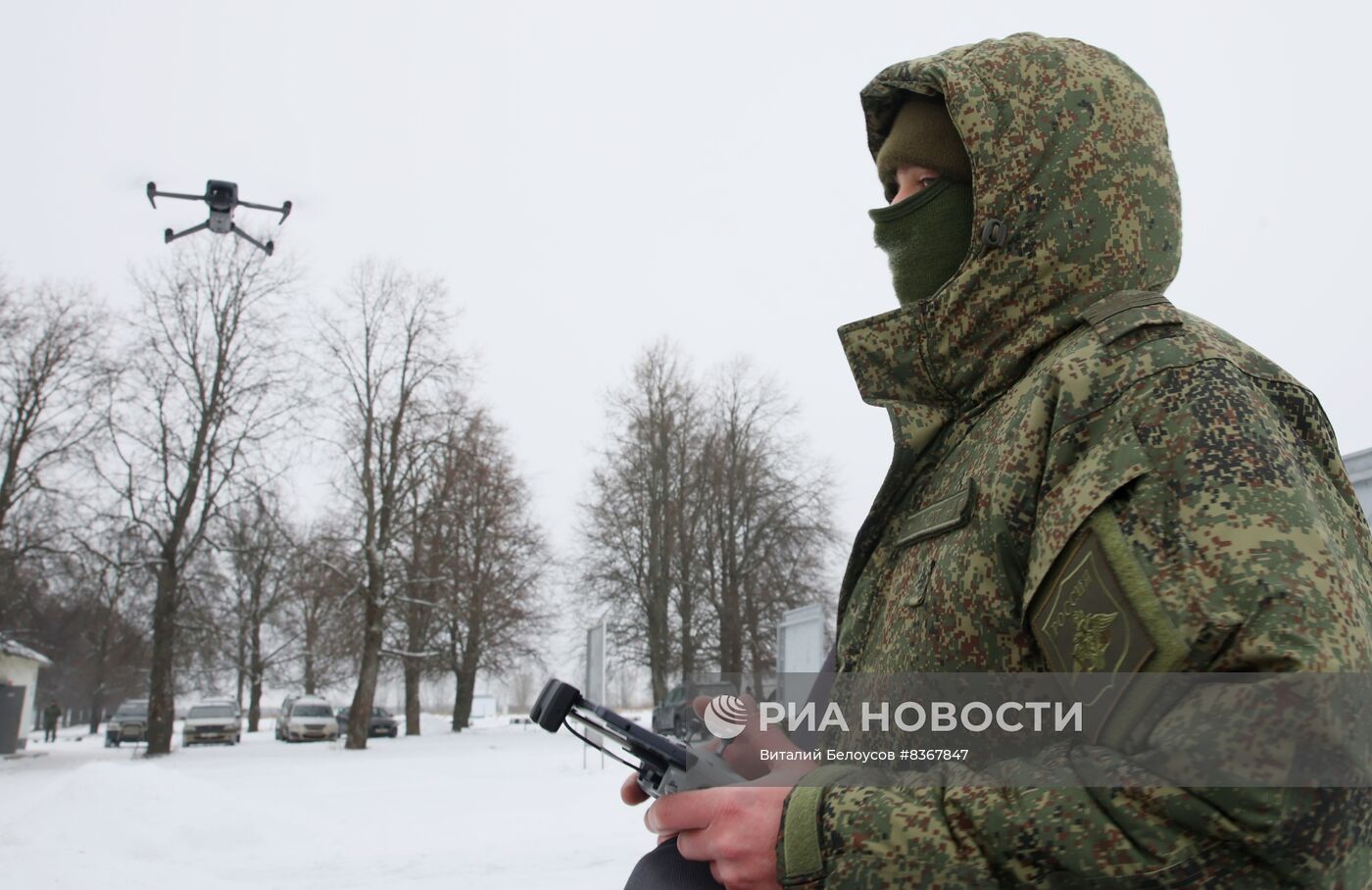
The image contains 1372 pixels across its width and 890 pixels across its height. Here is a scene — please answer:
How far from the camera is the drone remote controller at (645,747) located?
4.43 feet

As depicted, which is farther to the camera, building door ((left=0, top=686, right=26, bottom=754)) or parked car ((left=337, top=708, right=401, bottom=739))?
parked car ((left=337, top=708, right=401, bottom=739))

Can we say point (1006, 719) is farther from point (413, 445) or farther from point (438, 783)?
point (413, 445)

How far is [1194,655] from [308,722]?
123ft

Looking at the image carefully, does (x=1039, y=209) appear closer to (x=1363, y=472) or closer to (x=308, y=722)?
(x=1363, y=472)

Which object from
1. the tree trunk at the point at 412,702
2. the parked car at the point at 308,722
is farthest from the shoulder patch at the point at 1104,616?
the tree trunk at the point at 412,702

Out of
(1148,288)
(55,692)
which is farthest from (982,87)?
(55,692)

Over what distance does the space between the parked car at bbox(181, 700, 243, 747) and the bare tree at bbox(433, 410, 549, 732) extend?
7.32 m

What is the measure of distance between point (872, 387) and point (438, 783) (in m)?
16.5

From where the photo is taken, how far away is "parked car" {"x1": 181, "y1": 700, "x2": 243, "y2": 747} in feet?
106

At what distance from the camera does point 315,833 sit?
422 inches

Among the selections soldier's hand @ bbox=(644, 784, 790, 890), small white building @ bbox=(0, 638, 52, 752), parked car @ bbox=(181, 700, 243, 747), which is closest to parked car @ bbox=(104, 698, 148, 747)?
parked car @ bbox=(181, 700, 243, 747)

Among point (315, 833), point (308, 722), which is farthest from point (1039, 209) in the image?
point (308, 722)

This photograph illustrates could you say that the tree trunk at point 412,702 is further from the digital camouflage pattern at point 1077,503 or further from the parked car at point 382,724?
the digital camouflage pattern at point 1077,503

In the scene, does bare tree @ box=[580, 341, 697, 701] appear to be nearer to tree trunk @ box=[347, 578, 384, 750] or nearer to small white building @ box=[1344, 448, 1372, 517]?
tree trunk @ box=[347, 578, 384, 750]
